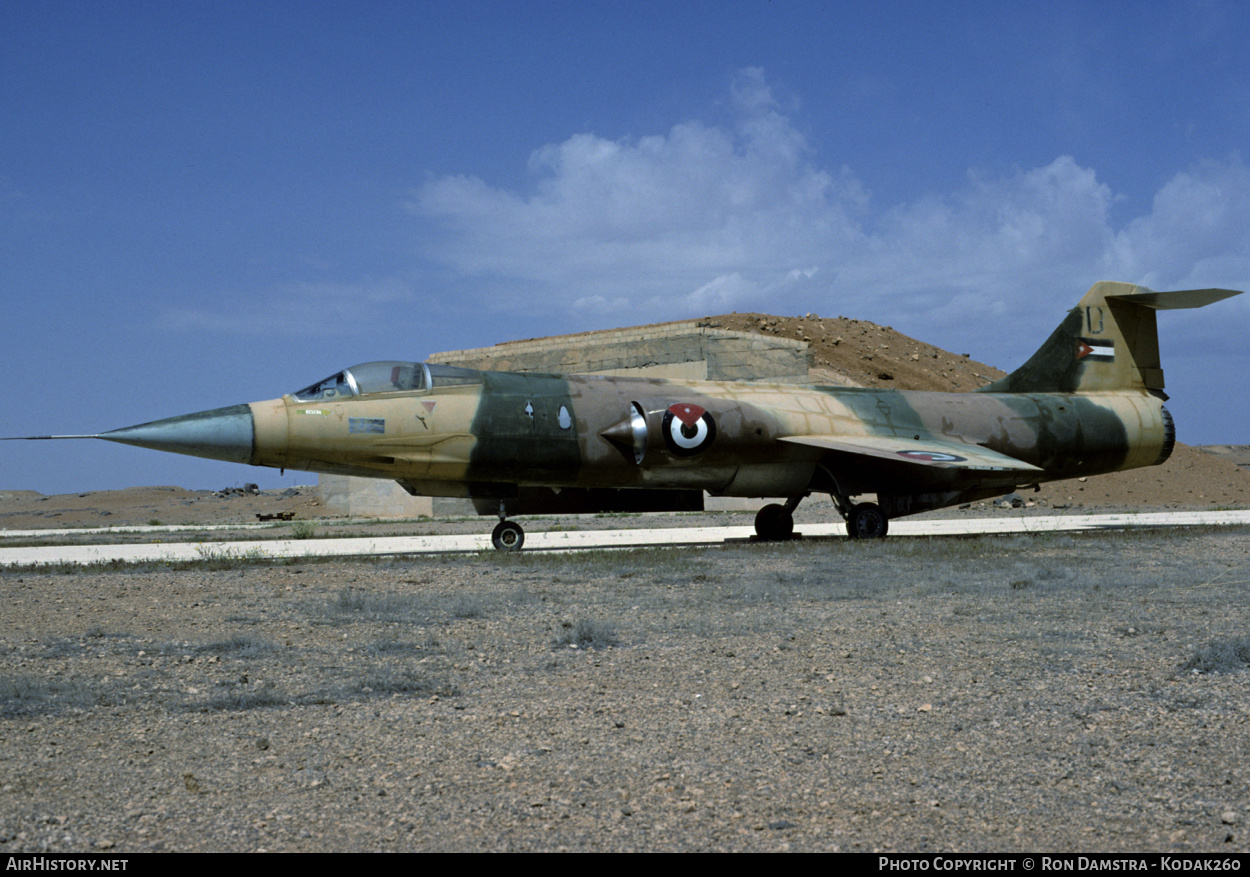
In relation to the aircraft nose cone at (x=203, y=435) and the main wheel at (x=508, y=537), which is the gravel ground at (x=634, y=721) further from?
the main wheel at (x=508, y=537)

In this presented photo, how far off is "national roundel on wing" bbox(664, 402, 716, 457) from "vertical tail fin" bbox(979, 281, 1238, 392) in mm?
7658

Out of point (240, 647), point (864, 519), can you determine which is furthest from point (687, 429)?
point (240, 647)

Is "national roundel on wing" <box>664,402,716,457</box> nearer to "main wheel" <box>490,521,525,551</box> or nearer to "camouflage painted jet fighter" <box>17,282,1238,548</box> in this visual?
"camouflage painted jet fighter" <box>17,282,1238,548</box>

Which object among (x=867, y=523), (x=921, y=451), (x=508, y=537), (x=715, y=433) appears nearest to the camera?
(x=508, y=537)

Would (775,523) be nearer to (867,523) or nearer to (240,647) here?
(867,523)

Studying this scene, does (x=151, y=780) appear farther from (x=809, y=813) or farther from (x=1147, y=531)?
(x=1147, y=531)

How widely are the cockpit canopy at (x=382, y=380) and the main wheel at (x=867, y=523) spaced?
7036mm

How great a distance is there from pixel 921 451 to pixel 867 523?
63.4 inches

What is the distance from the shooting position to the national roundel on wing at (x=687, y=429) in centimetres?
1598

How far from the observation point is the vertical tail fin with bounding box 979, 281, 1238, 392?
20422 millimetres

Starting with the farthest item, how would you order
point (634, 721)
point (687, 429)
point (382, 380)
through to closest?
1. point (687, 429)
2. point (382, 380)
3. point (634, 721)

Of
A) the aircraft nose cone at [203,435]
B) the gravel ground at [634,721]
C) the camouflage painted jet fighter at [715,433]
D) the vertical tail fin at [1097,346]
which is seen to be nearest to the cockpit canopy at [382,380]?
the camouflage painted jet fighter at [715,433]

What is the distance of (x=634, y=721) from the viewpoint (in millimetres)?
5176

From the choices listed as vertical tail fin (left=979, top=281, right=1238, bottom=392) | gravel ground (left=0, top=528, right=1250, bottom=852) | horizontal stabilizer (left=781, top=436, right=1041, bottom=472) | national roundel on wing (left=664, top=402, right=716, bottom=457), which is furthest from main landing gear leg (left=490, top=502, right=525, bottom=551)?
vertical tail fin (left=979, top=281, right=1238, bottom=392)
